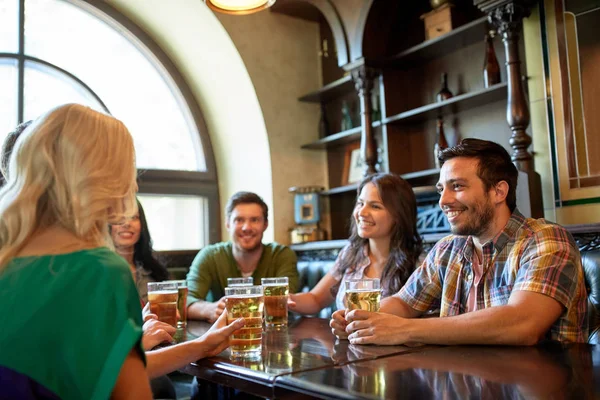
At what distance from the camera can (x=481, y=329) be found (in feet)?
4.93

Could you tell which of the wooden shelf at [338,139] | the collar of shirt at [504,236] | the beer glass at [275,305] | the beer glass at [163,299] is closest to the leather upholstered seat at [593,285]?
the collar of shirt at [504,236]

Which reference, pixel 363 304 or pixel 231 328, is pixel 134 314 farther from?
pixel 363 304

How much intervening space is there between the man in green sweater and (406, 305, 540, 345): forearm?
146 cm

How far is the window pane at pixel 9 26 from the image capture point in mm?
3889

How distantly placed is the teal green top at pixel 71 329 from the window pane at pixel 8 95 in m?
3.26

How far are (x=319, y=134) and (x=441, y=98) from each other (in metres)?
1.23

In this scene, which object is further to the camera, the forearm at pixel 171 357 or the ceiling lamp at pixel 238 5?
the ceiling lamp at pixel 238 5

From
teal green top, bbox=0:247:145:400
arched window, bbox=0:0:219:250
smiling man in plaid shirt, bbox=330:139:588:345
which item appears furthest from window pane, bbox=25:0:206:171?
teal green top, bbox=0:247:145:400

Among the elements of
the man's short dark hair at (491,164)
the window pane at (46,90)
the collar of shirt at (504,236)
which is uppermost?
the window pane at (46,90)

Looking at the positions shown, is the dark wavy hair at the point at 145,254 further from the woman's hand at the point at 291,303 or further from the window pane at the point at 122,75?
the window pane at the point at 122,75

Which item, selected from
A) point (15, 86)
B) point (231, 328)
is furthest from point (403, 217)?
point (15, 86)

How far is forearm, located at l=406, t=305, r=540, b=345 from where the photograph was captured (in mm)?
1487

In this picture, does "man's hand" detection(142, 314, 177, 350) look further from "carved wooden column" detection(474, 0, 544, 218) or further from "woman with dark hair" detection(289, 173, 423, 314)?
"carved wooden column" detection(474, 0, 544, 218)

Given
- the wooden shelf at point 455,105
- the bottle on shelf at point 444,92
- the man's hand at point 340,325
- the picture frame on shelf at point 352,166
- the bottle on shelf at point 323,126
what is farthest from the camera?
the bottle on shelf at point 323,126
